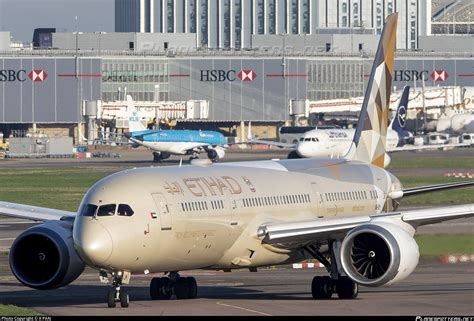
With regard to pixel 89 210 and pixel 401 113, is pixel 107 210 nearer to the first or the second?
pixel 89 210

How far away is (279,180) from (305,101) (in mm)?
154364

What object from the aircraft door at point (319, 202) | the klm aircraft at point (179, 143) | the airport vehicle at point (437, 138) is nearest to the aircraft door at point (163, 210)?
the aircraft door at point (319, 202)

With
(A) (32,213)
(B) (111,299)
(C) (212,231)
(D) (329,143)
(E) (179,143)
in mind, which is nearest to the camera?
(B) (111,299)

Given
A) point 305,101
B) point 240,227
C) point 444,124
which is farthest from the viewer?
point 305,101

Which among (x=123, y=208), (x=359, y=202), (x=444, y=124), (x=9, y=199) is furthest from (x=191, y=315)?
(x=444, y=124)

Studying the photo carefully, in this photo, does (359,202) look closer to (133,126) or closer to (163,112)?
(133,126)

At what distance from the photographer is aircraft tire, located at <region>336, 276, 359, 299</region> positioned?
1497 inches

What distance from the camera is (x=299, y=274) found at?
46.4 m

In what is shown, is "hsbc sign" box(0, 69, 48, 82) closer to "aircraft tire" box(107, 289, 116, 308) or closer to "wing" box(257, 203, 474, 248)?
"wing" box(257, 203, 474, 248)

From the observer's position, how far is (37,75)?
19038cm

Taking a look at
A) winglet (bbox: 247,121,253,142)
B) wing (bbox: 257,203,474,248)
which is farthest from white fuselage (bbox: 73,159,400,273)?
winglet (bbox: 247,121,253,142)

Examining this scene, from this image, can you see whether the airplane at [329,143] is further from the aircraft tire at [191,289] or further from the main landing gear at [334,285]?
the aircraft tire at [191,289]

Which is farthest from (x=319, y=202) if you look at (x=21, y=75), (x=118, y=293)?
(x=21, y=75)

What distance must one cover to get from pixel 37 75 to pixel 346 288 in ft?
514
